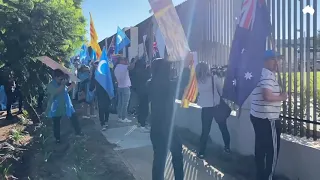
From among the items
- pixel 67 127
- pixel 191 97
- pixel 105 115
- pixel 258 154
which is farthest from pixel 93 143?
pixel 258 154

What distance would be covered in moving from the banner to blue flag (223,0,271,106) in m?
0.74

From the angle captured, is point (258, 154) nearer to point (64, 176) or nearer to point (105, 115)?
point (64, 176)

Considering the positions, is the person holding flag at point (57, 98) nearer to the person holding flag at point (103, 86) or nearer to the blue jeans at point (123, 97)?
the person holding flag at point (103, 86)

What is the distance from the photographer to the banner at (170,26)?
4.44m

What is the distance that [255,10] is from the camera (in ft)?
14.8

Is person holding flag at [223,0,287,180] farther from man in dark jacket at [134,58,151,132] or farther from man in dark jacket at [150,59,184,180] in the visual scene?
man in dark jacket at [134,58,151,132]

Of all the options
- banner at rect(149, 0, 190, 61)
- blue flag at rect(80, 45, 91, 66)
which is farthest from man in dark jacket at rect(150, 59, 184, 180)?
blue flag at rect(80, 45, 91, 66)

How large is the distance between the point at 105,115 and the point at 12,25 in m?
3.19

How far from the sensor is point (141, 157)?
20.5ft

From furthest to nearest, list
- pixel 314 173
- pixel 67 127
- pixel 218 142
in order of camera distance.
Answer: pixel 67 127 < pixel 218 142 < pixel 314 173

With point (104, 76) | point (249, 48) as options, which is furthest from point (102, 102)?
point (249, 48)

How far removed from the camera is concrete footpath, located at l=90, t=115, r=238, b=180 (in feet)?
17.3

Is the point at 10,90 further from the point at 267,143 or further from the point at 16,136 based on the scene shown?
the point at 267,143

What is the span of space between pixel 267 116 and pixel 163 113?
1.25 meters
